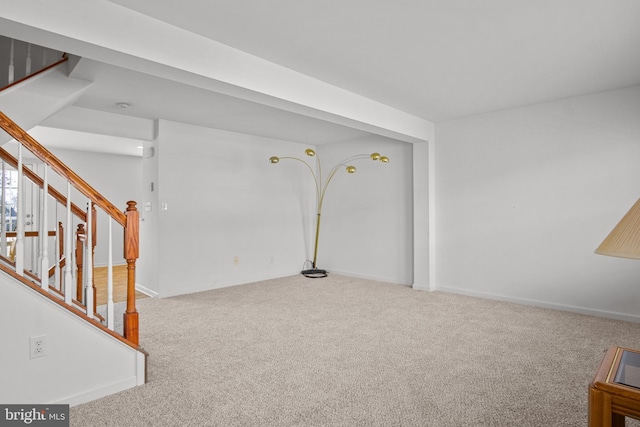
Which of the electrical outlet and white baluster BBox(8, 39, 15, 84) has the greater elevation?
white baluster BBox(8, 39, 15, 84)

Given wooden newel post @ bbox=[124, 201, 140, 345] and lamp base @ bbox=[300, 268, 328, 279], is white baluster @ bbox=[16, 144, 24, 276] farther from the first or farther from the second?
lamp base @ bbox=[300, 268, 328, 279]

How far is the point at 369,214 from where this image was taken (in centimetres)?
589

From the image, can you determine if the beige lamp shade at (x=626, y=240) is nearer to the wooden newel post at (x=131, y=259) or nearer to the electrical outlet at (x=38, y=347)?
the wooden newel post at (x=131, y=259)

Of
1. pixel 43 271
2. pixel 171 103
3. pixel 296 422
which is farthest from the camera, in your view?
pixel 171 103

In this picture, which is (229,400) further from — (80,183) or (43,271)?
(80,183)

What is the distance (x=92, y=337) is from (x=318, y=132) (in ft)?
13.5

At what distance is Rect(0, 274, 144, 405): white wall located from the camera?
6.14 ft

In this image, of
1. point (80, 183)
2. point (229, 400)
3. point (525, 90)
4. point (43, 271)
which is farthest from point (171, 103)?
point (525, 90)

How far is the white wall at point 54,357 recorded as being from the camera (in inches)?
73.6

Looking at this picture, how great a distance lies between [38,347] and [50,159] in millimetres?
1025

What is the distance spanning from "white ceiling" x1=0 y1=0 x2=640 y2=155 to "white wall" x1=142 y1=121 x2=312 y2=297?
2.94 feet

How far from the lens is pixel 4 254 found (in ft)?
8.45

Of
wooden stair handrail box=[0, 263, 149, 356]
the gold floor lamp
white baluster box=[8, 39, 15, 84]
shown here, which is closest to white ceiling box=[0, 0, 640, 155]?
white baluster box=[8, 39, 15, 84]

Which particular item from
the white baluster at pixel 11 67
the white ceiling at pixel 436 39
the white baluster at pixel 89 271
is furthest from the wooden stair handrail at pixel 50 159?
the white baluster at pixel 11 67
